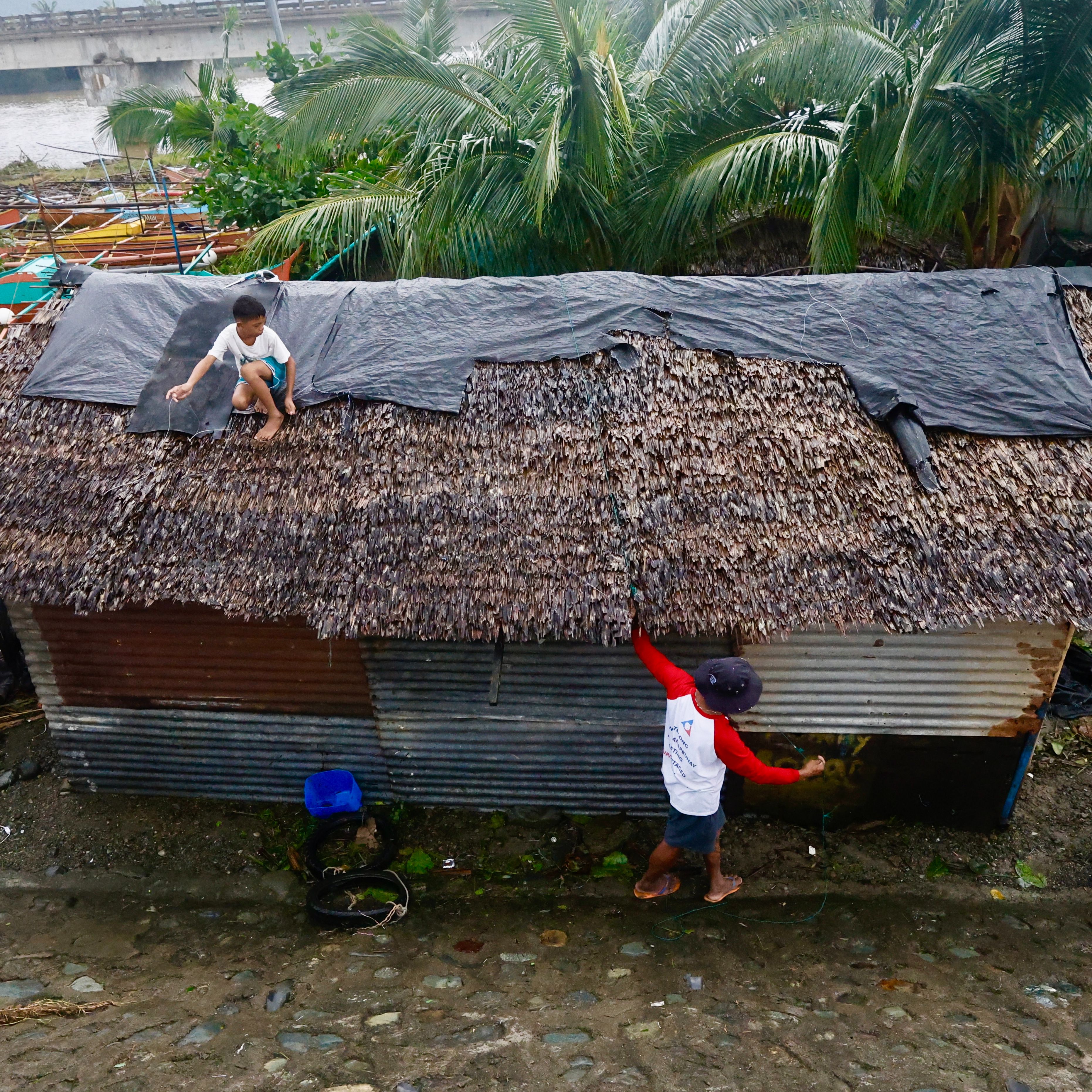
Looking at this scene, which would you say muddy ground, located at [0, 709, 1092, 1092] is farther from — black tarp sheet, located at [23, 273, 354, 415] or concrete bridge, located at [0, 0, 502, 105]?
concrete bridge, located at [0, 0, 502, 105]

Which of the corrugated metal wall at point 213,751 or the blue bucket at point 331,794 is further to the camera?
the corrugated metal wall at point 213,751

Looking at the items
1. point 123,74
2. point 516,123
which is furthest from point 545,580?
point 123,74

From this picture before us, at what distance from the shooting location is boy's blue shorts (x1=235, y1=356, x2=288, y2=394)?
5.10 metres

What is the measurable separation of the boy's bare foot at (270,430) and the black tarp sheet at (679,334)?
21 centimetres

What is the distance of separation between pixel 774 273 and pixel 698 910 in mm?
6368

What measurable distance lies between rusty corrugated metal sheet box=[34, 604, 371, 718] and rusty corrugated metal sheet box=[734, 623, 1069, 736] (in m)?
2.57

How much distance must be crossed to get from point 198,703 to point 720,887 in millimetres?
3489

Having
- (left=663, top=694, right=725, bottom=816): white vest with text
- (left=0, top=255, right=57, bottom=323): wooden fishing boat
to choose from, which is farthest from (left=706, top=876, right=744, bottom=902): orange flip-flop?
(left=0, top=255, right=57, bottom=323): wooden fishing boat

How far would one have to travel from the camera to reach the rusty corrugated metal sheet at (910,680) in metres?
4.70

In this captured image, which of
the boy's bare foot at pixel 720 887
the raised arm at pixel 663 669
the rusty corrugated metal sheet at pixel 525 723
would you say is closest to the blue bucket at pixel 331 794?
the rusty corrugated metal sheet at pixel 525 723

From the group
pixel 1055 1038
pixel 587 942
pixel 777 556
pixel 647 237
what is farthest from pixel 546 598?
pixel 647 237

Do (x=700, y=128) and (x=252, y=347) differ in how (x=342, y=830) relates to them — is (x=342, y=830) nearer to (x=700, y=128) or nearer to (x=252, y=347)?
(x=252, y=347)

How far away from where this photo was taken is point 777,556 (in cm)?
445

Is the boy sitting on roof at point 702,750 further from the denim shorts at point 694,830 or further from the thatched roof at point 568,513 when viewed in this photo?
the thatched roof at point 568,513
